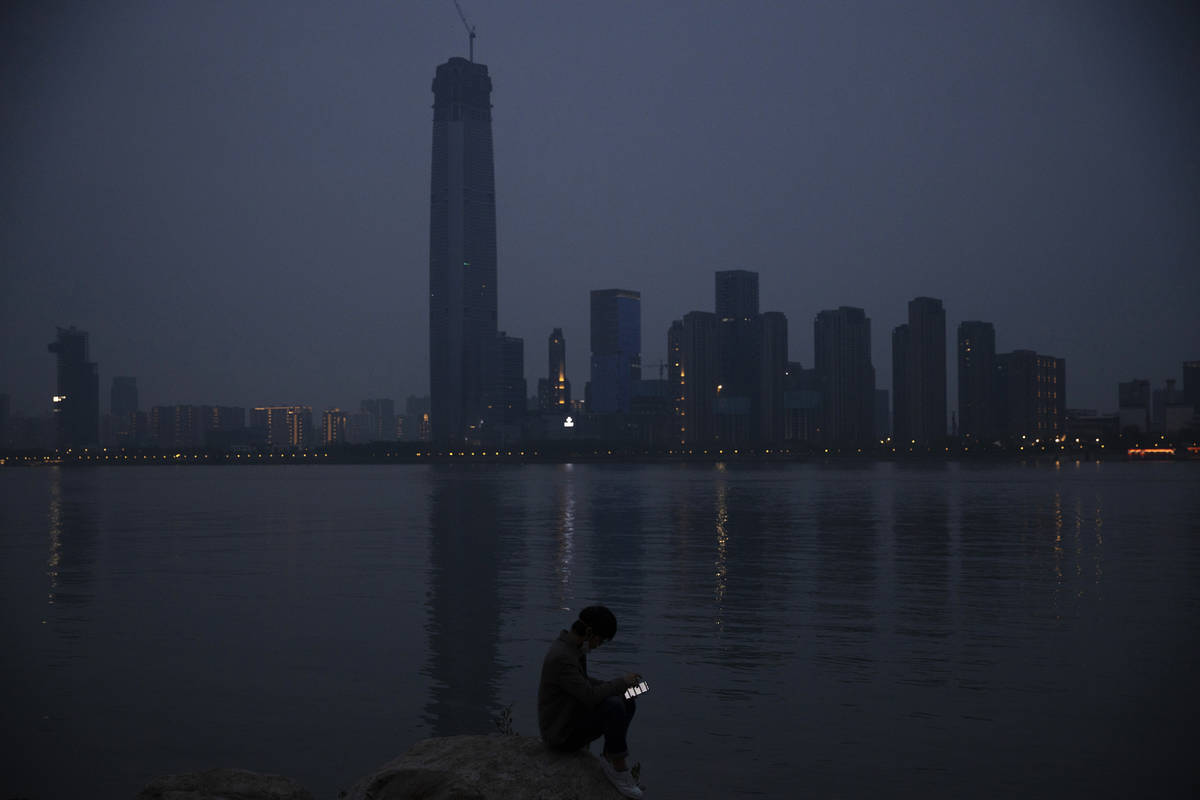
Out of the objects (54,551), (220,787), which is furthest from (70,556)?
Result: (220,787)

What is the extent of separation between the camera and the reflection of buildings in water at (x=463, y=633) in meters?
17.3

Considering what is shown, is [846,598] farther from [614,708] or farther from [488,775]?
[488,775]

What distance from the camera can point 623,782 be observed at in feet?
33.2

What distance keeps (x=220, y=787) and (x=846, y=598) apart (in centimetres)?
2229

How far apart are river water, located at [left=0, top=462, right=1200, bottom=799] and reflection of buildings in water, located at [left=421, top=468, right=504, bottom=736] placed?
0.11m

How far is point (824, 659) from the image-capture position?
69.5 feet

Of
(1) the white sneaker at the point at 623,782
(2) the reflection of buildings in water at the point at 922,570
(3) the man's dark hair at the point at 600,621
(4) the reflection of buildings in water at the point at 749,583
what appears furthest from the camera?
(2) the reflection of buildings in water at the point at 922,570

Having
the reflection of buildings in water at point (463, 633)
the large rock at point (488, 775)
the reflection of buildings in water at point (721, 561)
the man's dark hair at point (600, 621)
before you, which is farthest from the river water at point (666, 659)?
the man's dark hair at point (600, 621)

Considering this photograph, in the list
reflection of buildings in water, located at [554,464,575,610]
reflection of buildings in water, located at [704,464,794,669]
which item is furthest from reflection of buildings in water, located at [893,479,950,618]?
reflection of buildings in water, located at [554,464,575,610]

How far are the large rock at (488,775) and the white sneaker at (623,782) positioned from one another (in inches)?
2.4

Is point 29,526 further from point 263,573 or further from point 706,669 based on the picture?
point 706,669

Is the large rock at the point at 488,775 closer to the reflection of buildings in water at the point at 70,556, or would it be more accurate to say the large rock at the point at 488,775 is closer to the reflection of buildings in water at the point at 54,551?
the reflection of buildings in water at the point at 70,556

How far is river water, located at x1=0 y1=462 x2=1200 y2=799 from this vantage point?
14.7 meters

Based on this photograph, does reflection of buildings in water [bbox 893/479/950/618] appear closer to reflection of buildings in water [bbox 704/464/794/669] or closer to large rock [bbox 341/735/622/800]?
reflection of buildings in water [bbox 704/464/794/669]
